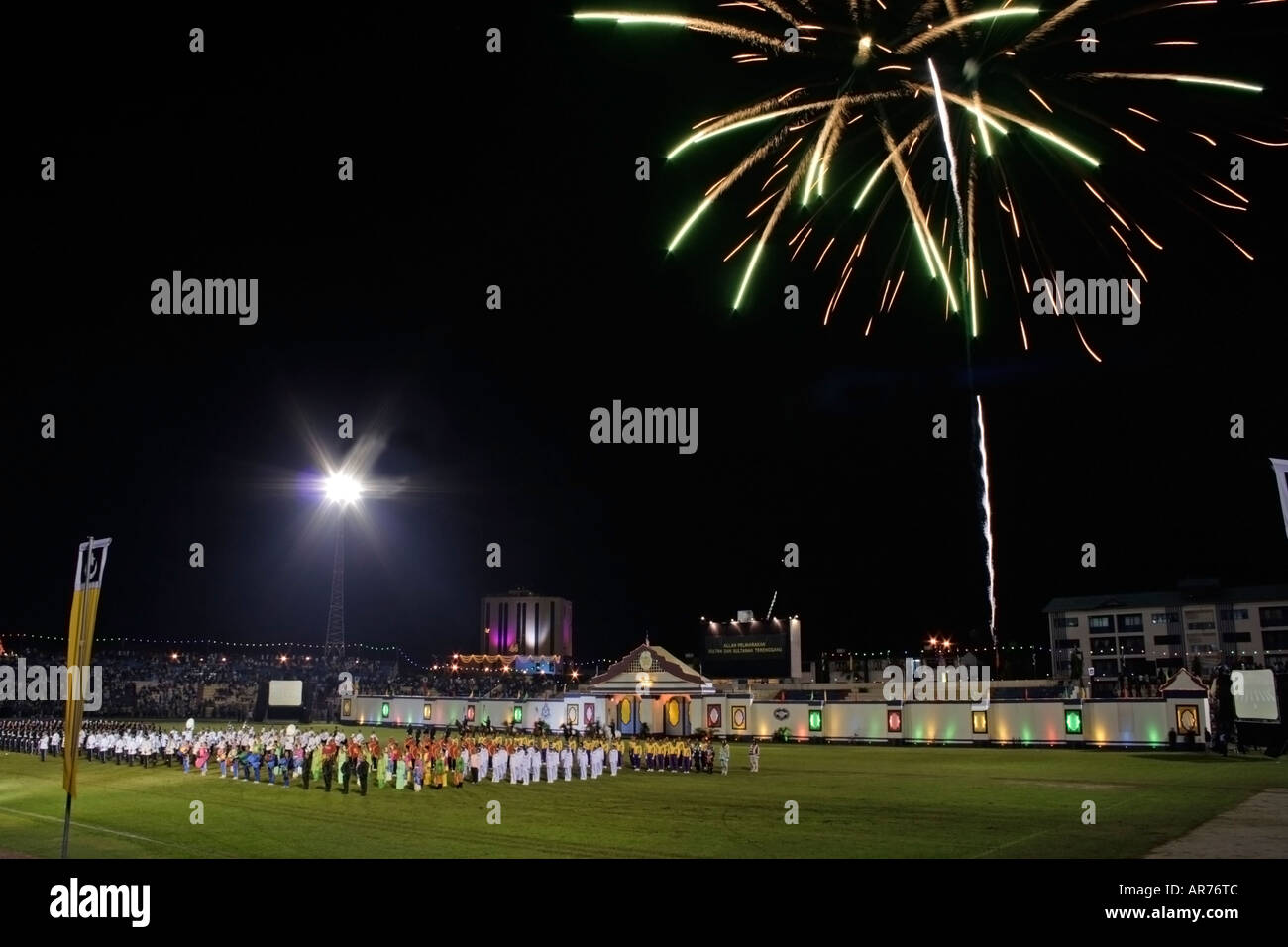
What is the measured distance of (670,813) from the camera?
Answer: 20.5m

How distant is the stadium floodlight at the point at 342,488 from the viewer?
240 feet

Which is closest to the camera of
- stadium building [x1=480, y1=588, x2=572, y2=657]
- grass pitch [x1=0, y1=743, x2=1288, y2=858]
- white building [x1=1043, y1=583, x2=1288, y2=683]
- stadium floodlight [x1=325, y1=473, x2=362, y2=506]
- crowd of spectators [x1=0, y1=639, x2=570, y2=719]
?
grass pitch [x1=0, y1=743, x2=1288, y2=858]

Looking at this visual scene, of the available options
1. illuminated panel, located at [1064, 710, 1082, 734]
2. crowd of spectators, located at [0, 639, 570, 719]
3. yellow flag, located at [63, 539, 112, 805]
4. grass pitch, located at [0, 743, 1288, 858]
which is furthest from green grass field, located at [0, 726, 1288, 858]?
crowd of spectators, located at [0, 639, 570, 719]

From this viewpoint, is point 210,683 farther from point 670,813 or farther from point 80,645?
point 80,645

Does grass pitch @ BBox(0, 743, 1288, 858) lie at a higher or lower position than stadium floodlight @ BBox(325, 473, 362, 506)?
lower

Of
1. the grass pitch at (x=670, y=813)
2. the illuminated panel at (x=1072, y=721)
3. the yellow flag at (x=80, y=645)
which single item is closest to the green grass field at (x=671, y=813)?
the grass pitch at (x=670, y=813)

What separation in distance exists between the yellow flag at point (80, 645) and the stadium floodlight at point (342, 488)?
61002 millimetres

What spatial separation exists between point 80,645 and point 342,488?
204ft

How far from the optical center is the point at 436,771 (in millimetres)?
26172

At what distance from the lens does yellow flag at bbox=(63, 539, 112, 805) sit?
13156 mm

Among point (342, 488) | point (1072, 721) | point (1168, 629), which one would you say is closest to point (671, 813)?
point (1072, 721)

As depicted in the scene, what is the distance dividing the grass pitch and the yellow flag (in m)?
2.81

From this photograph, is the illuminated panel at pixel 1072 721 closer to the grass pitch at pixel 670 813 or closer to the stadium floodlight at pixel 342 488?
the grass pitch at pixel 670 813

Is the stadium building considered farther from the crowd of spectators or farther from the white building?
the white building
